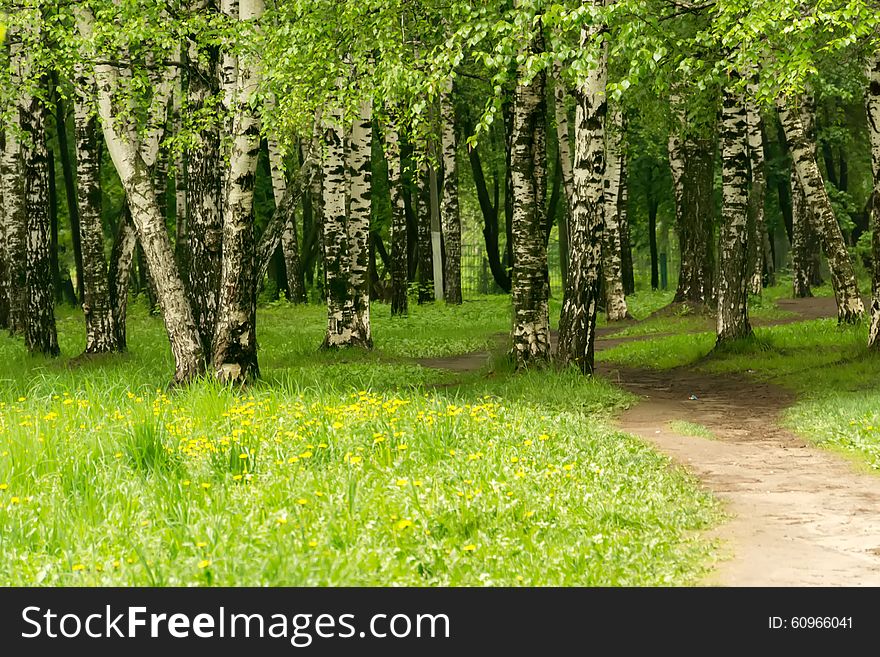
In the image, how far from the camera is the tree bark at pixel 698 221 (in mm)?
24578

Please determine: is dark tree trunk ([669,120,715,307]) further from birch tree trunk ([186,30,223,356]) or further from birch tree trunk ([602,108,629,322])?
birch tree trunk ([186,30,223,356])

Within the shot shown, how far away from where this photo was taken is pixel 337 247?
1973cm

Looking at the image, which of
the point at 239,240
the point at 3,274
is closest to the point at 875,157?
the point at 239,240

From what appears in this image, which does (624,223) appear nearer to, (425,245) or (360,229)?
(425,245)

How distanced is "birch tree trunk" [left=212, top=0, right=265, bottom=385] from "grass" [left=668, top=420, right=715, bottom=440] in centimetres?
560

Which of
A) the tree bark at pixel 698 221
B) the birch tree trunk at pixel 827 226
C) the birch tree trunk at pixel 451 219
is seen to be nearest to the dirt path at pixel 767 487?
the birch tree trunk at pixel 827 226

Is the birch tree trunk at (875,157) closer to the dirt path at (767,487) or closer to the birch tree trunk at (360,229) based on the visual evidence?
the dirt path at (767,487)

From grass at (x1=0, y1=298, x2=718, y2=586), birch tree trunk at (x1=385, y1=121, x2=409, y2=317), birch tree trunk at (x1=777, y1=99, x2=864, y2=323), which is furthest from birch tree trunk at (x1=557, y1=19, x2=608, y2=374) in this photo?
birch tree trunk at (x1=385, y1=121, x2=409, y2=317)

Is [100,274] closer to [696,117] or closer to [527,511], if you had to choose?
[696,117]

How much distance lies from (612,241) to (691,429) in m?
15.1

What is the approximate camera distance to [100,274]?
1873 centimetres

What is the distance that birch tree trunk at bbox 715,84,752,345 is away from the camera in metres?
17.5

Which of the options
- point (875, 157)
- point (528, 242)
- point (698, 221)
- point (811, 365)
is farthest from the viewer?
point (698, 221)
